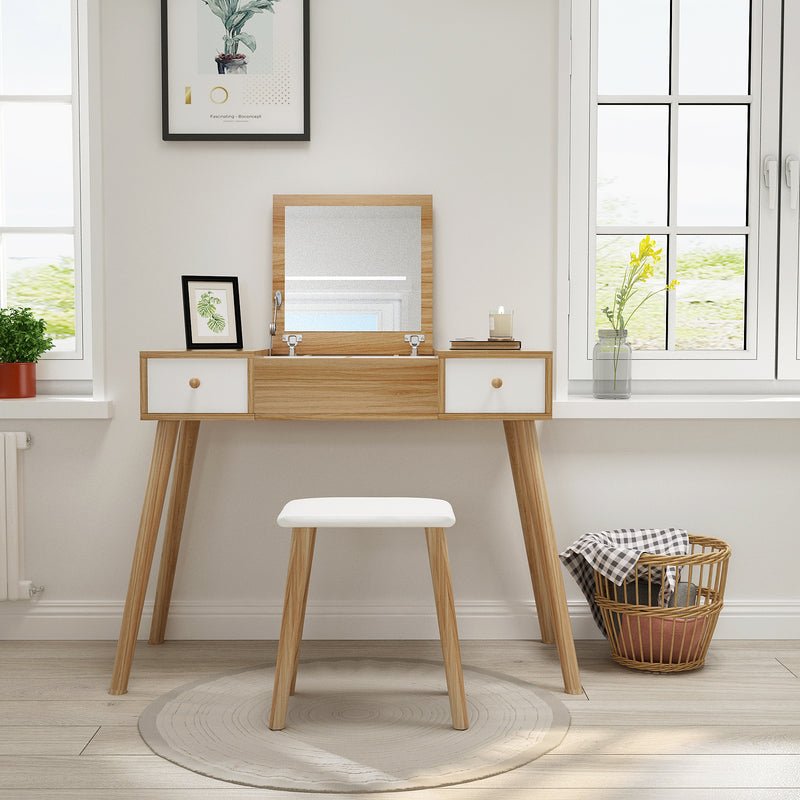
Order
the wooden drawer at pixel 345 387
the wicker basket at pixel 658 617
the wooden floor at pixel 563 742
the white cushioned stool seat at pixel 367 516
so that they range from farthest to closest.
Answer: the wicker basket at pixel 658 617 → the wooden drawer at pixel 345 387 → the white cushioned stool seat at pixel 367 516 → the wooden floor at pixel 563 742

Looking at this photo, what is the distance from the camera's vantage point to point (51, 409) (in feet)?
7.93

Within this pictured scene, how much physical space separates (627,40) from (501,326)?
3.35 feet

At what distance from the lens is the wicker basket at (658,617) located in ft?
7.11

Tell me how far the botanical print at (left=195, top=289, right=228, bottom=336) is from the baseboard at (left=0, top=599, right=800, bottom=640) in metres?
0.80

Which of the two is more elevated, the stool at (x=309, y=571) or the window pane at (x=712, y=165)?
the window pane at (x=712, y=165)

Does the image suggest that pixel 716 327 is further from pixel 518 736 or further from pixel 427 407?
pixel 518 736

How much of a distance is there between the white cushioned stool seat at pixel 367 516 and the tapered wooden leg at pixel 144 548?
42 centimetres

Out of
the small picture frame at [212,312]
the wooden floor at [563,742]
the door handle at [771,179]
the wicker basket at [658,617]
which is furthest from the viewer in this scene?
the door handle at [771,179]

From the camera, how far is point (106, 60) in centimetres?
242

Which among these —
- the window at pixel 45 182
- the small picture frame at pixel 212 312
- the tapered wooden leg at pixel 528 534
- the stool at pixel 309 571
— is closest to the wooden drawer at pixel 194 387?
the small picture frame at pixel 212 312

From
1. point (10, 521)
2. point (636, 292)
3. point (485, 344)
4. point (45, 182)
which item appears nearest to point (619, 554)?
point (485, 344)

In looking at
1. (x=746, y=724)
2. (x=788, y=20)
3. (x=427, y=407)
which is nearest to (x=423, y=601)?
(x=427, y=407)

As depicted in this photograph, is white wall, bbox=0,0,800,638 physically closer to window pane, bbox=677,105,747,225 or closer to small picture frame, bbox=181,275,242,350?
small picture frame, bbox=181,275,242,350

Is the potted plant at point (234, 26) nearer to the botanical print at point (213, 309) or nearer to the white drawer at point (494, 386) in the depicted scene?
the botanical print at point (213, 309)
